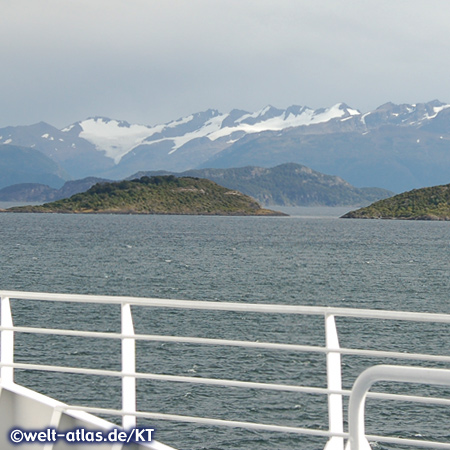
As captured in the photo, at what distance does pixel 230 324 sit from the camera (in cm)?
4034

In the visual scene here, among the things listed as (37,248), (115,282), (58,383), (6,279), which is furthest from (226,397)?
(37,248)

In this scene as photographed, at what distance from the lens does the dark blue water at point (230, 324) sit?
23.0 metres

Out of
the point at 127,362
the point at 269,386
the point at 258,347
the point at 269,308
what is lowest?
the point at 269,386

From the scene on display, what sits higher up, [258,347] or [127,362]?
[258,347]

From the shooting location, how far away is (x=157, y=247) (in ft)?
374

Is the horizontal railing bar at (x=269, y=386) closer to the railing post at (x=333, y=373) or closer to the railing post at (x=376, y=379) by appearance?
the railing post at (x=333, y=373)

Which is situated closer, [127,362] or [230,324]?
[127,362]

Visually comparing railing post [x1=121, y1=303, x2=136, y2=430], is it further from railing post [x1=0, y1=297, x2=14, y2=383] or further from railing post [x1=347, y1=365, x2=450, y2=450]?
railing post [x1=347, y1=365, x2=450, y2=450]

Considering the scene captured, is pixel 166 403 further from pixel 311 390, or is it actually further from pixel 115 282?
pixel 115 282

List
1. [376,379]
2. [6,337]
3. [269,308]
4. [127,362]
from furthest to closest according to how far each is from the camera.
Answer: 1. [6,337]
2. [127,362]
3. [269,308]
4. [376,379]

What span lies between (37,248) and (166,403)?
85608 mm

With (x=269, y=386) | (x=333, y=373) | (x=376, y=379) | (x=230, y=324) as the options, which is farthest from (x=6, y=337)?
(x=230, y=324)

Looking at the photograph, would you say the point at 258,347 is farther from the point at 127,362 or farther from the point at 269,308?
the point at 127,362

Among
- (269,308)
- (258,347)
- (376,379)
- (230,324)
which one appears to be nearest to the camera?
(376,379)
